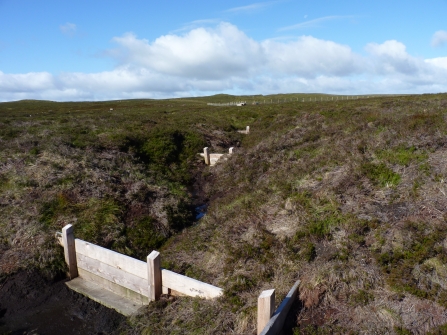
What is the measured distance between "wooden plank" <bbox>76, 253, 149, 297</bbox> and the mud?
0.62m

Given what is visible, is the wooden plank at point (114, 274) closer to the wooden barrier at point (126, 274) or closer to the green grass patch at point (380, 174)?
the wooden barrier at point (126, 274)

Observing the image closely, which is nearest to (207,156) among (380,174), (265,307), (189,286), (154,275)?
(380,174)

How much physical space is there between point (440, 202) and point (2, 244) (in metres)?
11.3

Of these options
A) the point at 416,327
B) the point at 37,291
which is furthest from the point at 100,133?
the point at 416,327

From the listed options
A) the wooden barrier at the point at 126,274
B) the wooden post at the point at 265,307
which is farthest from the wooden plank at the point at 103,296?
the wooden post at the point at 265,307

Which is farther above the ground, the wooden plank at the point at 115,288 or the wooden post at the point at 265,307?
the wooden post at the point at 265,307

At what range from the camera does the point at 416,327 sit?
520 cm

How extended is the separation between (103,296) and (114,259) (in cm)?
Answer: 101

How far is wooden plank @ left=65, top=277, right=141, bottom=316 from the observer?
768cm

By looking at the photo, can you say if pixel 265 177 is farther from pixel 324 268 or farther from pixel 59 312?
pixel 59 312

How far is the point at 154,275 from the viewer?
718cm

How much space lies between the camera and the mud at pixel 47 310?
23.8 feet

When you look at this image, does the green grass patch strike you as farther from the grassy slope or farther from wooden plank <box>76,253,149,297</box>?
wooden plank <box>76,253,149,297</box>

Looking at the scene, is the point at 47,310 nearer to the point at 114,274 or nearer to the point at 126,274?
the point at 114,274
